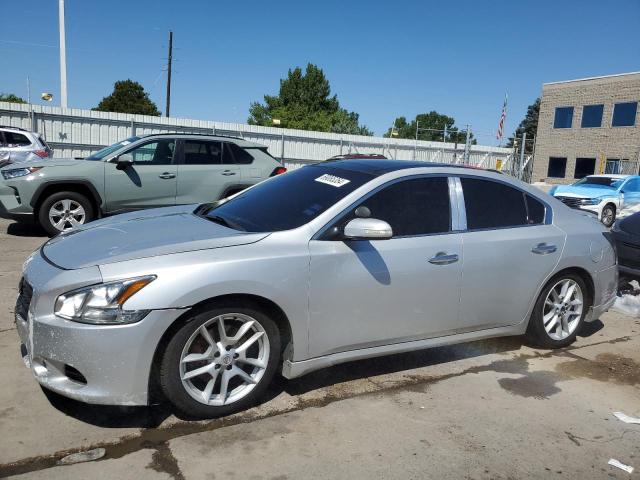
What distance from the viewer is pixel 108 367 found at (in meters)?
2.79

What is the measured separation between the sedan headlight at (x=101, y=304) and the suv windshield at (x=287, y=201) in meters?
0.95

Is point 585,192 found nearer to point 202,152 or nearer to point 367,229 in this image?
point 202,152

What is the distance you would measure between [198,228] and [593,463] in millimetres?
2730

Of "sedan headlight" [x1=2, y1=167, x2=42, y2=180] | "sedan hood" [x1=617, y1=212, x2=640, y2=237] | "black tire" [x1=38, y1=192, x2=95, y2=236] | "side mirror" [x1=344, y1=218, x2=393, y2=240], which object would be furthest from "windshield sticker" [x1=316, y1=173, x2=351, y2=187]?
"sedan headlight" [x1=2, y1=167, x2=42, y2=180]

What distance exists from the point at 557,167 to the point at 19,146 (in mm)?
31667

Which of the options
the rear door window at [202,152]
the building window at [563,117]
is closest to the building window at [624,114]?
the building window at [563,117]

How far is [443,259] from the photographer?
3797 millimetres

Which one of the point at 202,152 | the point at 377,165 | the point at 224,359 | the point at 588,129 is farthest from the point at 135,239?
the point at 588,129

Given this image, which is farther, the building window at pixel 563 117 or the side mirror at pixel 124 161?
the building window at pixel 563 117

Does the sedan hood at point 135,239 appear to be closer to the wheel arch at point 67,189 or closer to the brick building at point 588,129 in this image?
the wheel arch at point 67,189

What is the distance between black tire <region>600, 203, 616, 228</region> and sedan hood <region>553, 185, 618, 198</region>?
A: 1.08 ft

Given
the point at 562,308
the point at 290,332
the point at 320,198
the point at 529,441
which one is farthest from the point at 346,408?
the point at 562,308

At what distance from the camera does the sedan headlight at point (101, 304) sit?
9.09 feet

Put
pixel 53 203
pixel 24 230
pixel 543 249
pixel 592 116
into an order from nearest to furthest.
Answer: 1. pixel 543 249
2. pixel 53 203
3. pixel 24 230
4. pixel 592 116
